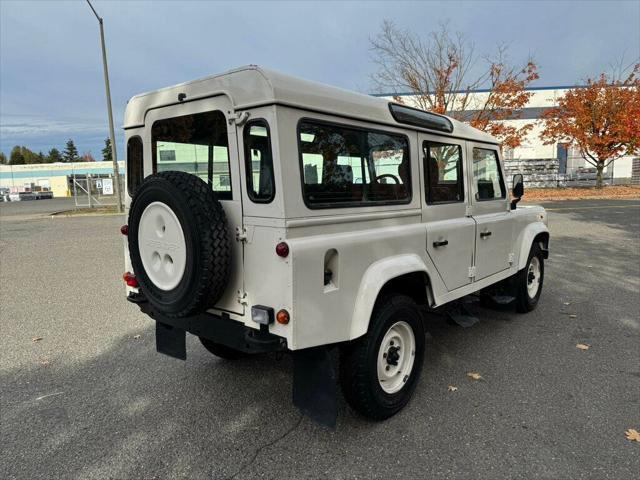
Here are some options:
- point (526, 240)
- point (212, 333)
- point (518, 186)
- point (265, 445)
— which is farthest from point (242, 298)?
point (526, 240)

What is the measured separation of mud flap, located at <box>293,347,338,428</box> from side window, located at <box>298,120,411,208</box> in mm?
908

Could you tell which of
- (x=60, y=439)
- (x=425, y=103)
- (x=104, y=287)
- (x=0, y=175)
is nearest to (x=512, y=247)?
(x=60, y=439)

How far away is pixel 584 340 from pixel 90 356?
481 cm

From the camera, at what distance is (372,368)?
2812 mm

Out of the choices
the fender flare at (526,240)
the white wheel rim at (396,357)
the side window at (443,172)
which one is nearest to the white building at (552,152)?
the fender flare at (526,240)

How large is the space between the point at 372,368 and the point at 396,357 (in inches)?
15.1

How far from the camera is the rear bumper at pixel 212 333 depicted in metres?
2.51

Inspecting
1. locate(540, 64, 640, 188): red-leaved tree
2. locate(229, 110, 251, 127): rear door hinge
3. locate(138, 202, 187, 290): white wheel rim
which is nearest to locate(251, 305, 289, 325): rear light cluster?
locate(138, 202, 187, 290): white wheel rim

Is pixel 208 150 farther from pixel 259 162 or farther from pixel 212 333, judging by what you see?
pixel 212 333

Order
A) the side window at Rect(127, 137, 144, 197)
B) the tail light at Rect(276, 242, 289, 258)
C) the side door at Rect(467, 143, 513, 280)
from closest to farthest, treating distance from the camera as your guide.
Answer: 1. the tail light at Rect(276, 242, 289, 258)
2. the side window at Rect(127, 137, 144, 197)
3. the side door at Rect(467, 143, 513, 280)

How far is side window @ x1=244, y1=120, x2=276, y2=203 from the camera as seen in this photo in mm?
2443

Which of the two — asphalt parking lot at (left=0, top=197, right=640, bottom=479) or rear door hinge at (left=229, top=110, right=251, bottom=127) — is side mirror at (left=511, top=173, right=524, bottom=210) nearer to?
asphalt parking lot at (left=0, top=197, right=640, bottom=479)

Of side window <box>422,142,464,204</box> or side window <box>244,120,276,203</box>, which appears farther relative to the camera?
side window <box>422,142,464,204</box>

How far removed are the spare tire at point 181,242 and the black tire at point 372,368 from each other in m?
0.94
